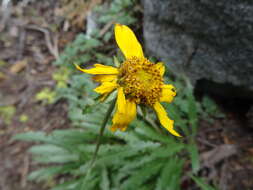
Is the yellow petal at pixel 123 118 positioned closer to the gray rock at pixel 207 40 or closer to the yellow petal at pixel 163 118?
the yellow petal at pixel 163 118

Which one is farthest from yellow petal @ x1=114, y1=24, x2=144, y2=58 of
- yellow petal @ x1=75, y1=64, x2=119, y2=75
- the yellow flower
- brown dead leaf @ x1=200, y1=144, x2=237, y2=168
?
brown dead leaf @ x1=200, y1=144, x2=237, y2=168

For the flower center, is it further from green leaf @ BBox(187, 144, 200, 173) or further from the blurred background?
green leaf @ BBox(187, 144, 200, 173)

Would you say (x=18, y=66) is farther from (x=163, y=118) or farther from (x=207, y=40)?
(x=163, y=118)

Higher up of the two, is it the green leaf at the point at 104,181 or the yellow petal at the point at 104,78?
the yellow petal at the point at 104,78

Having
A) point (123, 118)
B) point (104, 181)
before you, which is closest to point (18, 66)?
point (104, 181)

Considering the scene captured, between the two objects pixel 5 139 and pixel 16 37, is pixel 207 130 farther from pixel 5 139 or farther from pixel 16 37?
pixel 16 37

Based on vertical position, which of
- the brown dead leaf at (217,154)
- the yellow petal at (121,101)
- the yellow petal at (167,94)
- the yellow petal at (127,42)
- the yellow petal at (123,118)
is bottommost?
the brown dead leaf at (217,154)

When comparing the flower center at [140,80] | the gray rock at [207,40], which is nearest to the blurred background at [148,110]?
the gray rock at [207,40]
